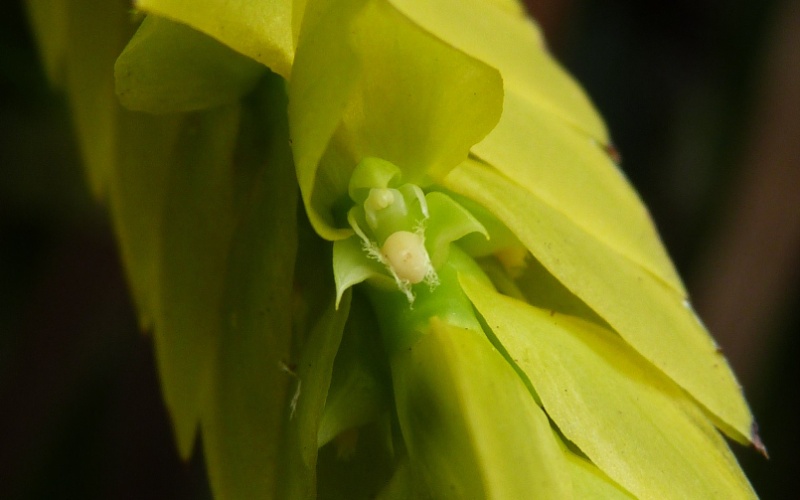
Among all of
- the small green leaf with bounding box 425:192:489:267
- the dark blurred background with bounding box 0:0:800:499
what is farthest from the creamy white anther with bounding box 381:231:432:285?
the dark blurred background with bounding box 0:0:800:499

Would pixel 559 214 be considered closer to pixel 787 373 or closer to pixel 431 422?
pixel 431 422

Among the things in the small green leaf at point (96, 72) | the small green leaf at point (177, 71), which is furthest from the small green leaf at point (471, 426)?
the small green leaf at point (96, 72)

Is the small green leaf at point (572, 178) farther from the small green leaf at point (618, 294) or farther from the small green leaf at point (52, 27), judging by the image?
the small green leaf at point (52, 27)

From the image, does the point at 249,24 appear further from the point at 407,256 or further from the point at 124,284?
the point at 124,284

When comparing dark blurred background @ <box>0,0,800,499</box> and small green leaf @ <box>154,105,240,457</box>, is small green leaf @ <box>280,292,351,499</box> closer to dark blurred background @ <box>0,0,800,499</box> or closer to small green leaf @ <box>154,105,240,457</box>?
small green leaf @ <box>154,105,240,457</box>

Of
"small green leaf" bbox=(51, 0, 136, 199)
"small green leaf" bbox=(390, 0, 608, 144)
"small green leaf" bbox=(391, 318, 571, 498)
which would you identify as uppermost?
"small green leaf" bbox=(390, 0, 608, 144)

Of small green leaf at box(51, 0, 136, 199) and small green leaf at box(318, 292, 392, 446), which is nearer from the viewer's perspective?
small green leaf at box(318, 292, 392, 446)

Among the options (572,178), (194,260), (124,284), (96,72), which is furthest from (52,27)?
(124,284)

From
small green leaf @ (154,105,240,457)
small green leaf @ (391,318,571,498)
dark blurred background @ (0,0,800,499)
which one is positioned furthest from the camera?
dark blurred background @ (0,0,800,499)
